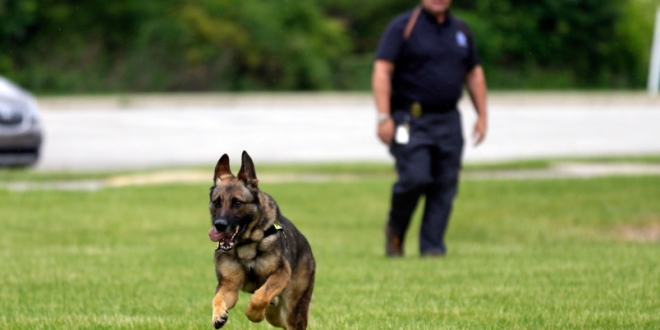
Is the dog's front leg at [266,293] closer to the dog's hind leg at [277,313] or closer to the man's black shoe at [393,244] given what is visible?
the dog's hind leg at [277,313]

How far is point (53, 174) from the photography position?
688 inches

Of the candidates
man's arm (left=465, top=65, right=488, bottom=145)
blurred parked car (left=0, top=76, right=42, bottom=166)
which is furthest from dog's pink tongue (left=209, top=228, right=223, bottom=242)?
blurred parked car (left=0, top=76, right=42, bottom=166)

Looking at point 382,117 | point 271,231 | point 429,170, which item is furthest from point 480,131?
point 271,231

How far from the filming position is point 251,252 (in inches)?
234

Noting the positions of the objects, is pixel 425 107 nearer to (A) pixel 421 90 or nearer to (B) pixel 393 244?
(A) pixel 421 90

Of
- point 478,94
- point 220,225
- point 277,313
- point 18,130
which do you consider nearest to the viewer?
point 220,225

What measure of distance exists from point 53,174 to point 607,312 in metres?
12.1

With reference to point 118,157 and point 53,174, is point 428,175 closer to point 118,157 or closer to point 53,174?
point 53,174

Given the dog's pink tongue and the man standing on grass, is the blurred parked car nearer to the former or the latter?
the man standing on grass

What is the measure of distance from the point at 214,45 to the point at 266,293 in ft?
105

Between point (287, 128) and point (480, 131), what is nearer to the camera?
point (480, 131)

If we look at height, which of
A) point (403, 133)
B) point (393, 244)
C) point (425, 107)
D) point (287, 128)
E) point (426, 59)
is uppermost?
point (426, 59)

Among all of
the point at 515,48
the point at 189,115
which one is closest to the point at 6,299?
the point at 189,115

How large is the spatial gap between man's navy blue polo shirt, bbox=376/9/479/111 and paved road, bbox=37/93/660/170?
405 inches
